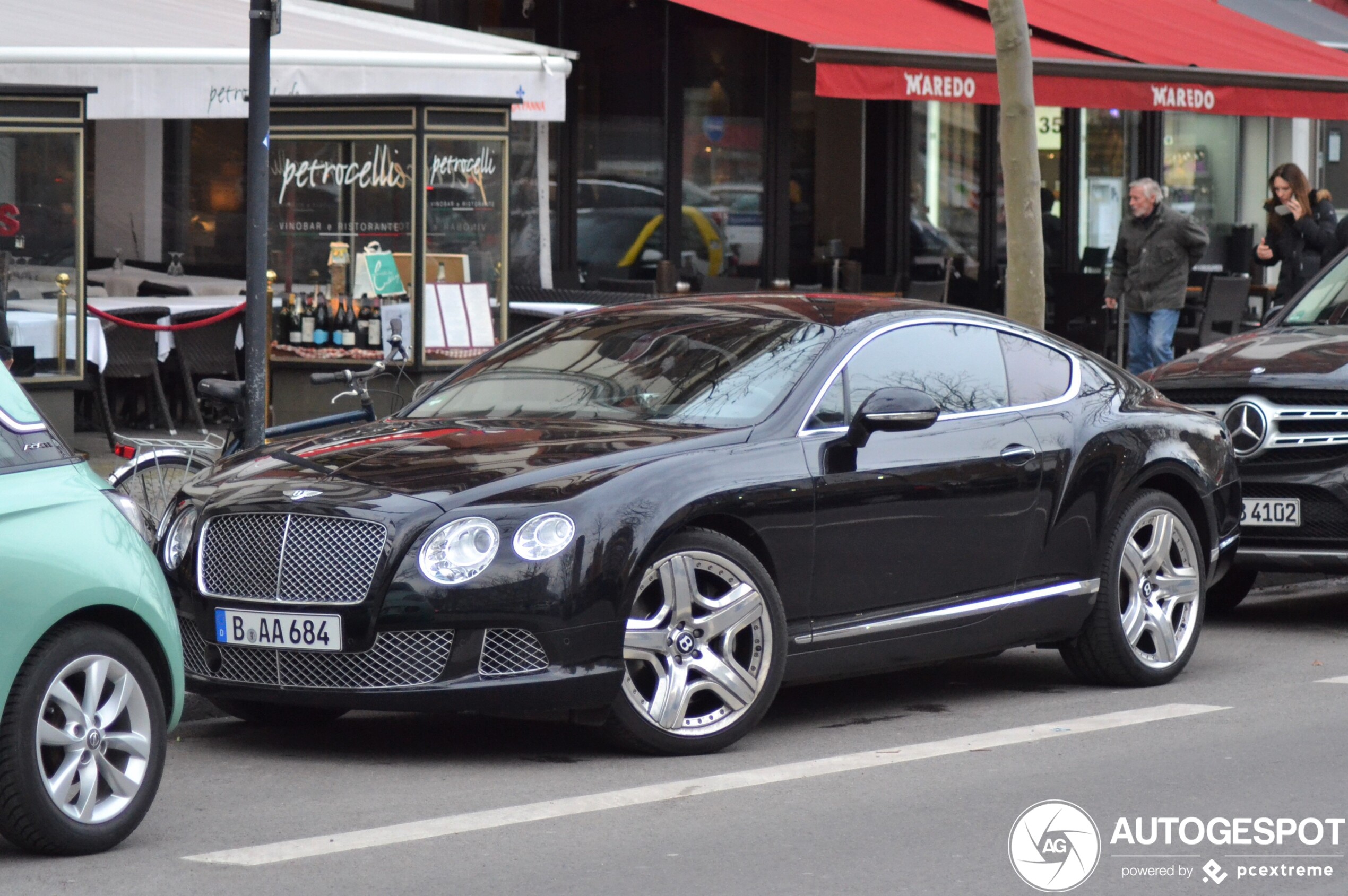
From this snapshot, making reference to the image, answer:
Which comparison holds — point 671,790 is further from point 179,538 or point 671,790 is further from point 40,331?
point 40,331

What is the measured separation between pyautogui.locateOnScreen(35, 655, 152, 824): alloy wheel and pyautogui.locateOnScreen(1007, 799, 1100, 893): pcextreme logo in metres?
2.33

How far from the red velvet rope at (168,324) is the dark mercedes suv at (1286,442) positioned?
22.7 ft

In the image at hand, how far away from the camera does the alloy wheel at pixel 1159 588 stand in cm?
823

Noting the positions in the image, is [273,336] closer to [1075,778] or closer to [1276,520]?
[1276,520]

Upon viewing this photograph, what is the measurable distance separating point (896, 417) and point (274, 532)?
212 centimetres

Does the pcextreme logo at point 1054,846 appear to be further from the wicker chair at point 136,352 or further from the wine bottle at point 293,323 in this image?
the wicker chair at point 136,352

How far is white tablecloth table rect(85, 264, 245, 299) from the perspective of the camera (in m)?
15.8

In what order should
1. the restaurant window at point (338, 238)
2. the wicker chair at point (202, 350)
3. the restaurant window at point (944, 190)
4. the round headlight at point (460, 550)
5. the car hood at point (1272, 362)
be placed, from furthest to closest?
the restaurant window at point (944, 190)
the wicker chair at point (202, 350)
the restaurant window at point (338, 238)
the car hood at point (1272, 362)
the round headlight at point (460, 550)

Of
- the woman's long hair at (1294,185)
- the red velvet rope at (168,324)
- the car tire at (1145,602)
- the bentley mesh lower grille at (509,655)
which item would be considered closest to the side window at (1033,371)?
the car tire at (1145,602)

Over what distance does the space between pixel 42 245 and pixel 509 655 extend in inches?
292

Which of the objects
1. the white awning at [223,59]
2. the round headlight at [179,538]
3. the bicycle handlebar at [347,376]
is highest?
the white awning at [223,59]

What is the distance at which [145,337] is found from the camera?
47.9 ft

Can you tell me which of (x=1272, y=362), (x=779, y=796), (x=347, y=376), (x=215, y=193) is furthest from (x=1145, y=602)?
(x=215, y=193)

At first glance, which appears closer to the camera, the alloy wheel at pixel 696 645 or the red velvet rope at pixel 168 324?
the alloy wheel at pixel 696 645
